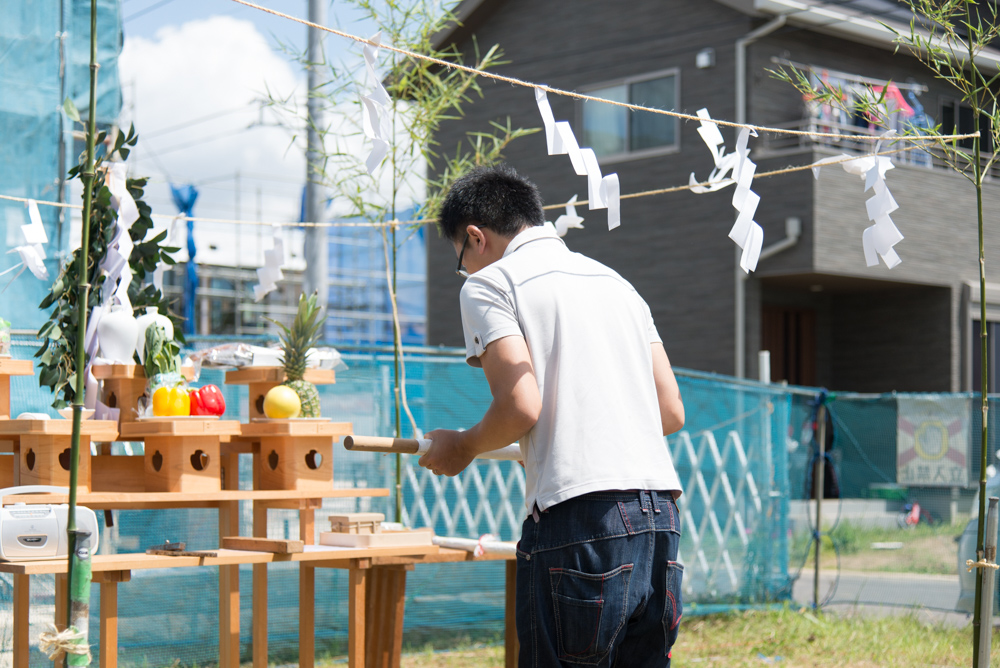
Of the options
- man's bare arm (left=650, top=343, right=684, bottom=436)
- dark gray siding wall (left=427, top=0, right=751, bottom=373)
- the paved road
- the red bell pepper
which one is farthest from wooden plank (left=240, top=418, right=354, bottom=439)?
dark gray siding wall (left=427, top=0, right=751, bottom=373)

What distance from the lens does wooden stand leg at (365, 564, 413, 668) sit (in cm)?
318

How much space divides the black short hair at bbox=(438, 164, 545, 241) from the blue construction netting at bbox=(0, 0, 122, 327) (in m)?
2.99

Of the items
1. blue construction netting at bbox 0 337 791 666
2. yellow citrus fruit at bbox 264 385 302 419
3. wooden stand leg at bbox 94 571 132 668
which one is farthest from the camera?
blue construction netting at bbox 0 337 791 666

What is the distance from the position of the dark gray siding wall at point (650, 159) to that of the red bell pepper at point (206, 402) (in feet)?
26.1

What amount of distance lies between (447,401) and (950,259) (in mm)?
7757

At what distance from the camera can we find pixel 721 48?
1062cm

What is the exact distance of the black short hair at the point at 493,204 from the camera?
214 cm

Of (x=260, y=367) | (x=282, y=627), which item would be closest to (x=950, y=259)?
(x=282, y=627)

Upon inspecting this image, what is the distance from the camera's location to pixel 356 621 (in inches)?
112

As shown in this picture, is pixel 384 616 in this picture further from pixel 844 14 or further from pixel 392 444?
pixel 844 14

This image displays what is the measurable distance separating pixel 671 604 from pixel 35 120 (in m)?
3.89

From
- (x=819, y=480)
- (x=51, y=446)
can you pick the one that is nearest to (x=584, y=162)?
(x=51, y=446)

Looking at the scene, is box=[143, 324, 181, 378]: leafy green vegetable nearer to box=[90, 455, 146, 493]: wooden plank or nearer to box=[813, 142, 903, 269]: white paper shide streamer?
box=[90, 455, 146, 493]: wooden plank

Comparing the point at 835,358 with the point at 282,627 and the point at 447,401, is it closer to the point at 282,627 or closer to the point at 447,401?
the point at 447,401
